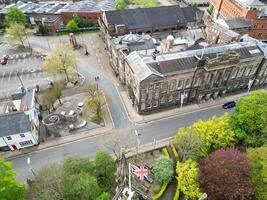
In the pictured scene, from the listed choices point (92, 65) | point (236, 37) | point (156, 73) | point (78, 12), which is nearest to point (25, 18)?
point (78, 12)

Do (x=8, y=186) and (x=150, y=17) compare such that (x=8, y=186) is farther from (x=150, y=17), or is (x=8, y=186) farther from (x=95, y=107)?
(x=150, y=17)

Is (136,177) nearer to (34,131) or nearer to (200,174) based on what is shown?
(200,174)

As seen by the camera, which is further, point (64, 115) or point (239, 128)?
point (64, 115)

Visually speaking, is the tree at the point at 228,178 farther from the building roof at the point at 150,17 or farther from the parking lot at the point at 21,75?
the building roof at the point at 150,17

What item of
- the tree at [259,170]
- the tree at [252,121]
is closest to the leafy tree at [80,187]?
A: the tree at [259,170]

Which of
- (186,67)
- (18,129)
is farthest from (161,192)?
(18,129)

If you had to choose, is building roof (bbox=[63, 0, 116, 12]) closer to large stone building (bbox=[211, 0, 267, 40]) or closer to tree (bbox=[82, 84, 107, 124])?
large stone building (bbox=[211, 0, 267, 40])

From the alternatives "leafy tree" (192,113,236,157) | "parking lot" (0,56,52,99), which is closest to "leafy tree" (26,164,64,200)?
"leafy tree" (192,113,236,157)
